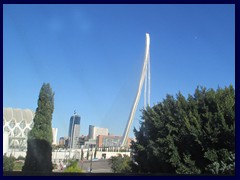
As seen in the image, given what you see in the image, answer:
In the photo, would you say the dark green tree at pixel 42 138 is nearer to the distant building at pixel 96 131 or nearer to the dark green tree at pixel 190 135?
the dark green tree at pixel 190 135

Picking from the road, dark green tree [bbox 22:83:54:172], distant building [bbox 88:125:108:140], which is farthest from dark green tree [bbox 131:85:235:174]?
distant building [bbox 88:125:108:140]

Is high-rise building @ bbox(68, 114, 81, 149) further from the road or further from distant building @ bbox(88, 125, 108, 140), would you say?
distant building @ bbox(88, 125, 108, 140)

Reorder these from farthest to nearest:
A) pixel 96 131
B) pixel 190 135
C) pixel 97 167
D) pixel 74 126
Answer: pixel 97 167 → pixel 96 131 → pixel 74 126 → pixel 190 135

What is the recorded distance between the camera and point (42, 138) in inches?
628

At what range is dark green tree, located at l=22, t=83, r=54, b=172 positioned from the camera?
14227 millimetres

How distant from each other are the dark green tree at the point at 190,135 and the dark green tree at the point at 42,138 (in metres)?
5.37

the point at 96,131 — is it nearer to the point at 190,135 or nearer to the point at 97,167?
the point at 97,167

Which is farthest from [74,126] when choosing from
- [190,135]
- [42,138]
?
[190,135]

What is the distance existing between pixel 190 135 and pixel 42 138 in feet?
22.7

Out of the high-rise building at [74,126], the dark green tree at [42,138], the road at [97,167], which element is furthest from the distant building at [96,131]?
the dark green tree at [42,138]

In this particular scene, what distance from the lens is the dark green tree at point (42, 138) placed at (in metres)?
14.2

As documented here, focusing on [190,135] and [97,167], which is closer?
[190,135]

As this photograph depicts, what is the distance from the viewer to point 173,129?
16828mm
